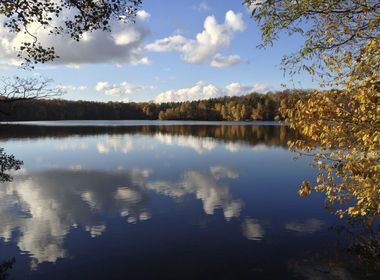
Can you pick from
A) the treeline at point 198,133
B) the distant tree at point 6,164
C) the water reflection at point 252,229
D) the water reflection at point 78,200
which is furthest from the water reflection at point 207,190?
the treeline at point 198,133

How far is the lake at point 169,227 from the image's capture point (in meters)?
14.4

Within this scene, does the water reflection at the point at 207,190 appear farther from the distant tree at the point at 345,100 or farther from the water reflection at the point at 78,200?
the distant tree at the point at 345,100

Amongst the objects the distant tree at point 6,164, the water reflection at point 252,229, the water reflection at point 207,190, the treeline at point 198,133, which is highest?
the distant tree at point 6,164

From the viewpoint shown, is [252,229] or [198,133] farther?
[198,133]

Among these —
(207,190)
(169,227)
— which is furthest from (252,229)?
(207,190)

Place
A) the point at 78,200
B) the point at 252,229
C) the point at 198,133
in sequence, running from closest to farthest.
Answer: the point at 252,229 → the point at 78,200 → the point at 198,133

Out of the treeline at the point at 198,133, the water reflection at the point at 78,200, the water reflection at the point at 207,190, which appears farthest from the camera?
the treeline at the point at 198,133

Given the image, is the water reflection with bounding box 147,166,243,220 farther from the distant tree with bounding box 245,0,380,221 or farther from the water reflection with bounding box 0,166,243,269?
the distant tree with bounding box 245,0,380,221

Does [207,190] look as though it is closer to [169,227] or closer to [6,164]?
→ [169,227]

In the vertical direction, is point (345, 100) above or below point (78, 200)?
above

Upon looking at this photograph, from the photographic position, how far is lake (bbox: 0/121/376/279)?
1437cm

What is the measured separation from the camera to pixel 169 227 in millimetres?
19203

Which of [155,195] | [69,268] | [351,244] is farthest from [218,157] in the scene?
[69,268]

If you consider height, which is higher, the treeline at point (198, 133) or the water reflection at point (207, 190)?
the treeline at point (198, 133)
